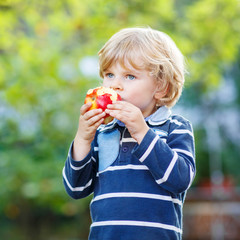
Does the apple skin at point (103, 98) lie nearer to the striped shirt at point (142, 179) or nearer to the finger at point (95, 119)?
the finger at point (95, 119)

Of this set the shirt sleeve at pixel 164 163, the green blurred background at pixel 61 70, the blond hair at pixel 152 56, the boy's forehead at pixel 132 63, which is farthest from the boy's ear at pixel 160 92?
the green blurred background at pixel 61 70

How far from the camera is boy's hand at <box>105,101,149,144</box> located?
1.71 meters

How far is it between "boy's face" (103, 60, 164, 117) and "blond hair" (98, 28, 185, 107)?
20mm

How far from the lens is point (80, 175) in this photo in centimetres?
189

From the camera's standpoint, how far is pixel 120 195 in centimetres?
178

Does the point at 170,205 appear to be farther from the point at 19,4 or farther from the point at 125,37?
the point at 19,4

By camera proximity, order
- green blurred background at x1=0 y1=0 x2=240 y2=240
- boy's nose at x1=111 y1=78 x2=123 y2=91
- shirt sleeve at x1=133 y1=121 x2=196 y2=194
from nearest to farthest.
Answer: shirt sleeve at x1=133 y1=121 x2=196 y2=194 < boy's nose at x1=111 y1=78 x2=123 y2=91 < green blurred background at x1=0 y1=0 x2=240 y2=240

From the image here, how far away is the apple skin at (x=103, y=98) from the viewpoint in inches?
68.6

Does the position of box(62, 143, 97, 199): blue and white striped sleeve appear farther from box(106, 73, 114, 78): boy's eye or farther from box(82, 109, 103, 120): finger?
box(106, 73, 114, 78): boy's eye

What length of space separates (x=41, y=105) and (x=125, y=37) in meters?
3.97

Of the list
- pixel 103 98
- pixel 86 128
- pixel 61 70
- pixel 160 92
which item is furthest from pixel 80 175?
pixel 61 70

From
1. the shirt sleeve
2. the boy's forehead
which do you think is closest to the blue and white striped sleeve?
the shirt sleeve

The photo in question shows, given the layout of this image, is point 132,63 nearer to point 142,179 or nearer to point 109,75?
point 109,75

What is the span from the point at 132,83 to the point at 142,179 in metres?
0.37
